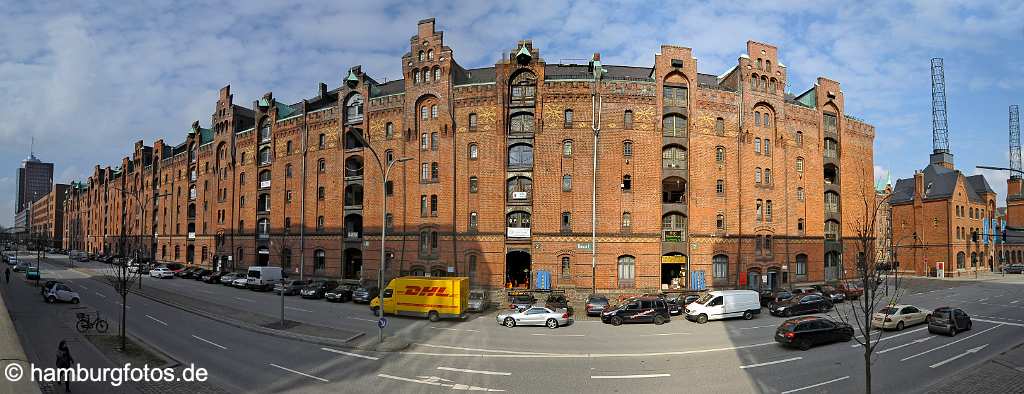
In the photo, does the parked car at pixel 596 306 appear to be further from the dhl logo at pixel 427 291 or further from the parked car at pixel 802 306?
the parked car at pixel 802 306

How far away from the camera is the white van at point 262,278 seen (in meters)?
47.3

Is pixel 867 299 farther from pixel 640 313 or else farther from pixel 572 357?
pixel 640 313

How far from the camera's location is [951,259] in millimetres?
67625

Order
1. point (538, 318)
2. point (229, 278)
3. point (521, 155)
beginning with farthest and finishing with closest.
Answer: point (229, 278) → point (521, 155) → point (538, 318)

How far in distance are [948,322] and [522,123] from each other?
31.2 metres

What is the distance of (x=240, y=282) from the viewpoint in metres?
49.6

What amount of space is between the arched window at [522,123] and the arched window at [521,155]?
52.5 inches

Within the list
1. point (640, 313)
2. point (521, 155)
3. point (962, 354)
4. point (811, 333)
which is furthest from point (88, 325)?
point (962, 354)

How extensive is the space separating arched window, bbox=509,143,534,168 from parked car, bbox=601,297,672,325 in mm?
16738

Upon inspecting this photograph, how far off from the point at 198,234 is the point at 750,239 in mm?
71968

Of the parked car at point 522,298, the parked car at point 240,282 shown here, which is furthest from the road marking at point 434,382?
the parked car at point 240,282

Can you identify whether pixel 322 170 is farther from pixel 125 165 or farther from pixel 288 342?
pixel 125 165

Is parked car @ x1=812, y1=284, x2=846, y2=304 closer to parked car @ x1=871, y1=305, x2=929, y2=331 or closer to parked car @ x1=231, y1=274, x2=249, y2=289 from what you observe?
parked car @ x1=871, y1=305, x2=929, y2=331

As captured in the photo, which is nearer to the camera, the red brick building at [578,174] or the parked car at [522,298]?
the parked car at [522,298]
